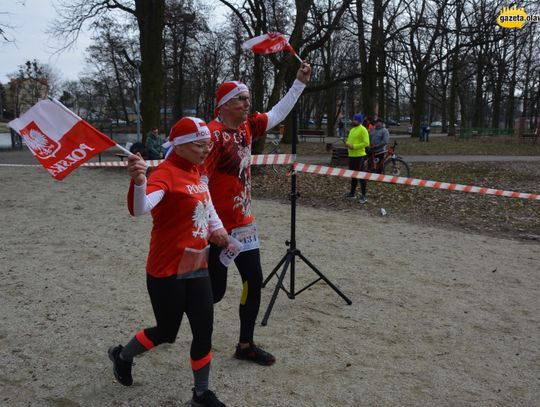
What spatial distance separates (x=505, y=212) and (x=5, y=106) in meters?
66.0

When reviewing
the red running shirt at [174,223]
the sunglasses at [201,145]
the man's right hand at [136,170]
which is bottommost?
the red running shirt at [174,223]

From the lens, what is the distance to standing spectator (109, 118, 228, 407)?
2727 mm

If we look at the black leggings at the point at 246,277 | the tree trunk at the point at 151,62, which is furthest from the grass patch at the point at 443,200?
the black leggings at the point at 246,277

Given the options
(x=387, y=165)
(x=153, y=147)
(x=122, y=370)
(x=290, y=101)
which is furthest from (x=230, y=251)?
(x=153, y=147)

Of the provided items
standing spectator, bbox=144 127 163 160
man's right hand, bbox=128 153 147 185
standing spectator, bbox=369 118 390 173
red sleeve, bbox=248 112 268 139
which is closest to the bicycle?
standing spectator, bbox=369 118 390 173

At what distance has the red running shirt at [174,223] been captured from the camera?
2711 mm

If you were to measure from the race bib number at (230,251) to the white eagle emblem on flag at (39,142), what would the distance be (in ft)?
3.93

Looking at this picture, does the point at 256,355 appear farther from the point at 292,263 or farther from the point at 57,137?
the point at 57,137

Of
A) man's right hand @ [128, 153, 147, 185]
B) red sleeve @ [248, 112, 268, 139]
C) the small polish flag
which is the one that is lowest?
man's right hand @ [128, 153, 147, 185]

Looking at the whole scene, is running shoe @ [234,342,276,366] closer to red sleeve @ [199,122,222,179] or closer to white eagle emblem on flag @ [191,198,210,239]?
white eagle emblem on flag @ [191,198,210,239]

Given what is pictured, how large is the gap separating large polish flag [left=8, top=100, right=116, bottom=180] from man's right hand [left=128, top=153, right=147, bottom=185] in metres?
0.30

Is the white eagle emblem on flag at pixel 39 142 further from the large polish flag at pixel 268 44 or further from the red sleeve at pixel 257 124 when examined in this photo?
the large polish flag at pixel 268 44

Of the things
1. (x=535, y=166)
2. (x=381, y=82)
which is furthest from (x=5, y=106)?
(x=535, y=166)

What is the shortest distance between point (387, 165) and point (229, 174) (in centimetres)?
1151
